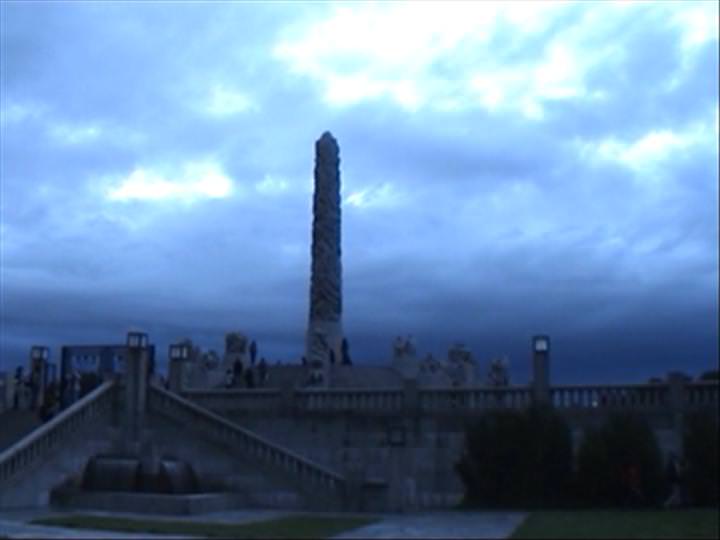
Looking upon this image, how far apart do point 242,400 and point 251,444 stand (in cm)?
578

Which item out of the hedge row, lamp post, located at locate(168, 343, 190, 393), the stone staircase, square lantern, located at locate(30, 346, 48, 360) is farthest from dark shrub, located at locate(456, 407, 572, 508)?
square lantern, located at locate(30, 346, 48, 360)

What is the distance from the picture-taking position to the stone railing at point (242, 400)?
36.8 metres

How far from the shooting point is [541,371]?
32875mm

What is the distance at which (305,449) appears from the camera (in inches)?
1400

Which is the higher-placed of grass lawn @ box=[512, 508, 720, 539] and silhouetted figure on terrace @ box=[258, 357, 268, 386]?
silhouetted figure on terrace @ box=[258, 357, 268, 386]

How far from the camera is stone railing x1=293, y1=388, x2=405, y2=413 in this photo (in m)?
34.8

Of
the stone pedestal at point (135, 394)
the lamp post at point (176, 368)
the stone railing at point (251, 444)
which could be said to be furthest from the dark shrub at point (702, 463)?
the lamp post at point (176, 368)

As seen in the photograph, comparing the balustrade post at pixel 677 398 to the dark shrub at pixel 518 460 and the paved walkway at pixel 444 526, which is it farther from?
the paved walkway at pixel 444 526

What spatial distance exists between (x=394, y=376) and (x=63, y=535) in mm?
29391

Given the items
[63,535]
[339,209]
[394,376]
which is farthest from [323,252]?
[63,535]

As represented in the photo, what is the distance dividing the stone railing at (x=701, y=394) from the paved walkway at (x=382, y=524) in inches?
272

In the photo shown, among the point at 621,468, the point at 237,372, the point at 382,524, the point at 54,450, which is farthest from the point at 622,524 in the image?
the point at 237,372

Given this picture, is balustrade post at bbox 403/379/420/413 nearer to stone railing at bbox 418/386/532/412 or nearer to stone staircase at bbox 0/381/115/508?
stone railing at bbox 418/386/532/412

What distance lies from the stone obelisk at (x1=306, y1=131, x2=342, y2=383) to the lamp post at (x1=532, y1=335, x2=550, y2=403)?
1982 cm
